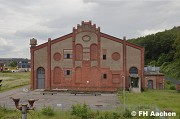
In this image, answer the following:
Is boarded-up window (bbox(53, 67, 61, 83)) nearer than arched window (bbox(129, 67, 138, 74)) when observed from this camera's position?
No

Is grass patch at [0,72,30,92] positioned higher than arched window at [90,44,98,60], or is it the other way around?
arched window at [90,44,98,60]

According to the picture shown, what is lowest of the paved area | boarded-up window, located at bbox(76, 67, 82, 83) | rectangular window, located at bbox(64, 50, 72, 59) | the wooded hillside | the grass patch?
the paved area

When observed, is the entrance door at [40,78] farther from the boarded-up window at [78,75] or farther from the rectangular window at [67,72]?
the boarded-up window at [78,75]

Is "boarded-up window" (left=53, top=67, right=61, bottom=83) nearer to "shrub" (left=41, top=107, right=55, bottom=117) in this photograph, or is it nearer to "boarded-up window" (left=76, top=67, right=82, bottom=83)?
"boarded-up window" (left=76, top=67, right=82, bottom=83)

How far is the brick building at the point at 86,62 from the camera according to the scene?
170ft

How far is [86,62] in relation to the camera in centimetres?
5262

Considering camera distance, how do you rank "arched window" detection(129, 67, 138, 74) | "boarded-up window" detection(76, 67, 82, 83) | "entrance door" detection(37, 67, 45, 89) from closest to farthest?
"arched window" detection(129, 67, 138, 74) < "boarded-up window" detection(76, 67, 82, 83) < "entrance door" detection(37, 67, 45, 89)

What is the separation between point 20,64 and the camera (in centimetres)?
19588

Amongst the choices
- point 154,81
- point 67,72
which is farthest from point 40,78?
point 154,81

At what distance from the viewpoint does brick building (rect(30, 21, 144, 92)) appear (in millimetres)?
51875

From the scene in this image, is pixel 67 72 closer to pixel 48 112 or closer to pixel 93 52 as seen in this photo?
pixel 93 52

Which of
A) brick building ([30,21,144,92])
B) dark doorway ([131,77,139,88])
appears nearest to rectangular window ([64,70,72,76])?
brick building ([30,21,144,92])

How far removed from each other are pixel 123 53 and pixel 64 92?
42.3ft

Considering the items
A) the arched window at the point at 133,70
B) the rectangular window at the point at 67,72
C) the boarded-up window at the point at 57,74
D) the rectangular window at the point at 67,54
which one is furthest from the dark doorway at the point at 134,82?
the boarded-up window at the point at 57,74
